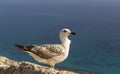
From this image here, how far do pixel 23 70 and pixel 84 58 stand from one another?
187 ft

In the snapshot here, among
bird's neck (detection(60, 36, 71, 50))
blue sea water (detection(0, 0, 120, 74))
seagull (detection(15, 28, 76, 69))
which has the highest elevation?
blue sea water (detection(0, 0, 120, 74))

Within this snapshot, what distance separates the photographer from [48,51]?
855 centimetres

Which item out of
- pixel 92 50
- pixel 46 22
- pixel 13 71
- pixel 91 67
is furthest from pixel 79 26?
pixel 13 71

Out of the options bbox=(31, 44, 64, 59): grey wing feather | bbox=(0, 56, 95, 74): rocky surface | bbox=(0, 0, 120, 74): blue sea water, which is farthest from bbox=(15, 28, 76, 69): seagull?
bbox=(0, 0, 120, 74): blue sea water

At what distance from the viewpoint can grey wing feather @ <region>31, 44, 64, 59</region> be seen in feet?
27.3

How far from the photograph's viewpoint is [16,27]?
97.3m

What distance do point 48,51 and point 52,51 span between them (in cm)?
10

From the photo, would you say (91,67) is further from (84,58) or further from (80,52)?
(80,52)

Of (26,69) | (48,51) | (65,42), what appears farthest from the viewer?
(48,51)

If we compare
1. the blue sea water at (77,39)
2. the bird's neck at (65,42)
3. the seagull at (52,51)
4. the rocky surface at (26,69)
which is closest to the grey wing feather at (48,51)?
the seagull at (52,51)

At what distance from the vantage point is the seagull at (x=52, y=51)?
8320 millimetres

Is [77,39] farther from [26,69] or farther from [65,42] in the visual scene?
[26,69]

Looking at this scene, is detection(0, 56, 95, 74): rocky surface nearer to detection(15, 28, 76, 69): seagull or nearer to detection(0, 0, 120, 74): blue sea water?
detection(15, 28, 76, 69): seagull

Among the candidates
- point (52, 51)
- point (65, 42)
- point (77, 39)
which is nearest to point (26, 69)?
point (65, 42)
